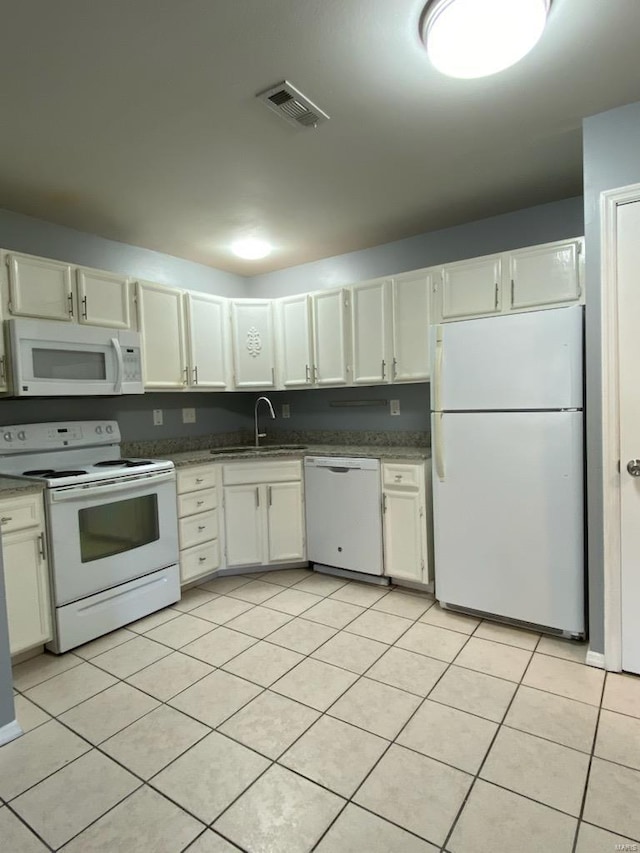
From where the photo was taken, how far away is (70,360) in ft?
8.63

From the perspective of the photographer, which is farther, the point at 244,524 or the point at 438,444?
the point at 244,524

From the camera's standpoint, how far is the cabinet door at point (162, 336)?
10.1 feet

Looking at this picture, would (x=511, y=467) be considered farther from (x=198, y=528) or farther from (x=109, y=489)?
(x=109, y=489)

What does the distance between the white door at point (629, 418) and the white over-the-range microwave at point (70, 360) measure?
101 inches

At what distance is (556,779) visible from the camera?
1491mm

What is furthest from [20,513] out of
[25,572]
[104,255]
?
[104,255]

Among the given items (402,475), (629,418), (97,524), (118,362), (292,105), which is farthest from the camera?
(402,475)

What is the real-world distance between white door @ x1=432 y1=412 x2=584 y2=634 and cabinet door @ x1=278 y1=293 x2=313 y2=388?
4.18 ft

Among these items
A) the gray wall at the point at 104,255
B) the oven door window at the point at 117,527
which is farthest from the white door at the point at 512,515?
the gray wall at the point at 104,255

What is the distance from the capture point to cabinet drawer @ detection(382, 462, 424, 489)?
289 centimetres

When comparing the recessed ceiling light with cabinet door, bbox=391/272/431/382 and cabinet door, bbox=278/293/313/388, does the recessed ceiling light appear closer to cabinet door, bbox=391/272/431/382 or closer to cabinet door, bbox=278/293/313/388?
cabinet door, bbox=278/293/313/388

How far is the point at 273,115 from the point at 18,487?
2.00 meters

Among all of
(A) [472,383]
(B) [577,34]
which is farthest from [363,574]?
(B) [577,34]

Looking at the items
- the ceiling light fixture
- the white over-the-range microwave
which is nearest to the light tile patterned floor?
the white over-the-range microwave
